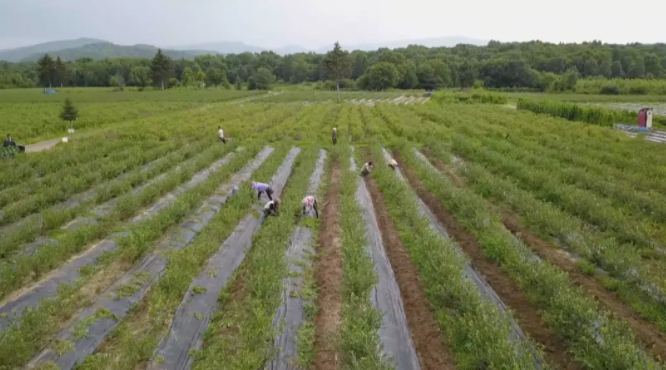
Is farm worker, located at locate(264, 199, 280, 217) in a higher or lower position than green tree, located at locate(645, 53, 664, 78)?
lower

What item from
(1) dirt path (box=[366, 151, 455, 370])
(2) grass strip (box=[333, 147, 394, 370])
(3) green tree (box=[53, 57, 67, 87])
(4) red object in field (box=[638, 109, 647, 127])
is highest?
(3) green tree (box=[53, 57, 67, 87])

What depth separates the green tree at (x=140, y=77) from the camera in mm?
88312

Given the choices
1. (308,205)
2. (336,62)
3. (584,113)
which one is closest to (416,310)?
(308,205)

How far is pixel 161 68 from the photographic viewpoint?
8194 centimetres

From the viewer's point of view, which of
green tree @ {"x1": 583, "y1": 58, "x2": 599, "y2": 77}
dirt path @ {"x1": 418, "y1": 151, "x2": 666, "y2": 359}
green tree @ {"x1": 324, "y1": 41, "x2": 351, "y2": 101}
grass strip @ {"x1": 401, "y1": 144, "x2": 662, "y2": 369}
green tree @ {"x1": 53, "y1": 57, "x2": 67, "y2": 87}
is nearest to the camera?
grass strip @ {"x1": 401, "y1": 144, "x2": 662, "y2": 369}

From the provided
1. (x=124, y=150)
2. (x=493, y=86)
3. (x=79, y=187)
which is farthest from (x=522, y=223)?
(x=493, y=86)

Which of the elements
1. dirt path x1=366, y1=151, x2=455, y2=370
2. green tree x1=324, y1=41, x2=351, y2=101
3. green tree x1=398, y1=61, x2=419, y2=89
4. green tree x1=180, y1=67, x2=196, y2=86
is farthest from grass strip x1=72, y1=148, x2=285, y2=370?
green tree x1=180, y1=67, x2=196, y2=86

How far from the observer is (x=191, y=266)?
27.2ft

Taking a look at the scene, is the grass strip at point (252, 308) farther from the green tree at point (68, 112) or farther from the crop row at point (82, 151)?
the green tree at point (68, 112)

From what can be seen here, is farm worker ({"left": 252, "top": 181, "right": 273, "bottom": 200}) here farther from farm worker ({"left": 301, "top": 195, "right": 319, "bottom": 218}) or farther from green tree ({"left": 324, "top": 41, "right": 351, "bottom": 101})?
green tree ({"left": 324, "top": 41, "right": 351, "bottom": 101})

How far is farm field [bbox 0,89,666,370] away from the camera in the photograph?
5.91m

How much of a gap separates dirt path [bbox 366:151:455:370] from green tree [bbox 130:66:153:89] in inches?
3445

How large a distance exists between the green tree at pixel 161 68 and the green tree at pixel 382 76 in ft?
122

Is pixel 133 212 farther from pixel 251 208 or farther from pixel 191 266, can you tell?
pixel 191 266
